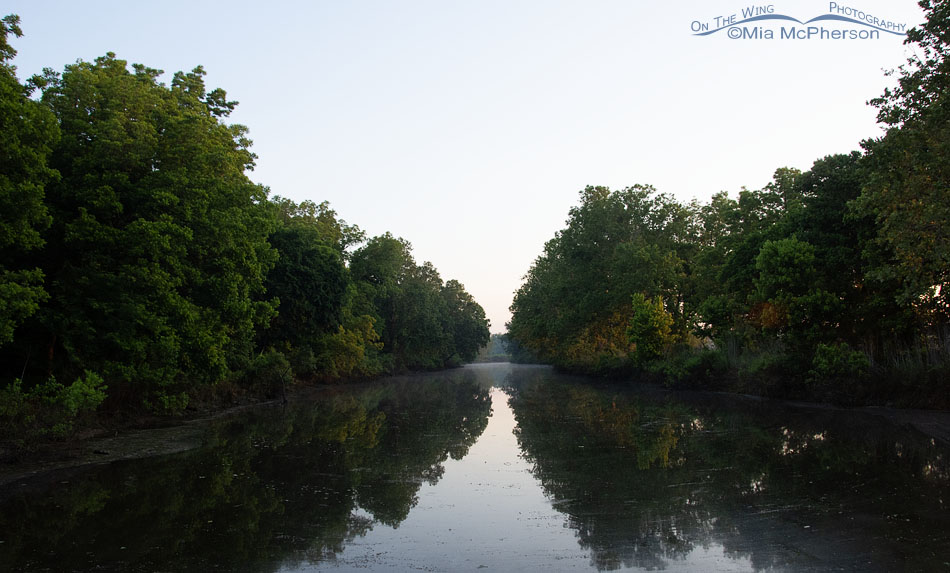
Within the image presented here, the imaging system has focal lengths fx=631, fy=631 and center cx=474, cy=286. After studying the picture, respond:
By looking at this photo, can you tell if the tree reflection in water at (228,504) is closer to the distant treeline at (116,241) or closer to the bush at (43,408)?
the bush at (43,408)

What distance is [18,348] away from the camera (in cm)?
1845

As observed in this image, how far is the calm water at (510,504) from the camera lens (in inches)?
294

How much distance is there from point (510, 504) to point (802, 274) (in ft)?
70.0

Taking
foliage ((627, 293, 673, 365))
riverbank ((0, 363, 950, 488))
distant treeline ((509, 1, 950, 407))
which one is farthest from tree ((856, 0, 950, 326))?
foliage ((627, 293, 673, 365))

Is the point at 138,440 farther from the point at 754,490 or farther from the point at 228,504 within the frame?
the point at 754,490

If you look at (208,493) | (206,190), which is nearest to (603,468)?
(208,493)

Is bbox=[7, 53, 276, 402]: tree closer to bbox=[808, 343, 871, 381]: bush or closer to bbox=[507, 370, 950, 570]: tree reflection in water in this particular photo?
bbox=[507, 370, 950, 570]: tree reflection in water

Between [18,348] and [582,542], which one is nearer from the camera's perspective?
[582,542]

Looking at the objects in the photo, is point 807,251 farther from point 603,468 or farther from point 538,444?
point 603,468

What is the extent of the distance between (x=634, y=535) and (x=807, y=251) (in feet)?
73.2

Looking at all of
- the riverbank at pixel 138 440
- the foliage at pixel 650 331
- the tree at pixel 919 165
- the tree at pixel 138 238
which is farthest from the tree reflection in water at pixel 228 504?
the foliage at pixel 650 331

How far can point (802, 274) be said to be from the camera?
2661 centimetres

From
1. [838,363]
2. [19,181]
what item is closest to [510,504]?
[19,181]

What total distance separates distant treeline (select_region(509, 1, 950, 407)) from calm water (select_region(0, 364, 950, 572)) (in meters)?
5.33
